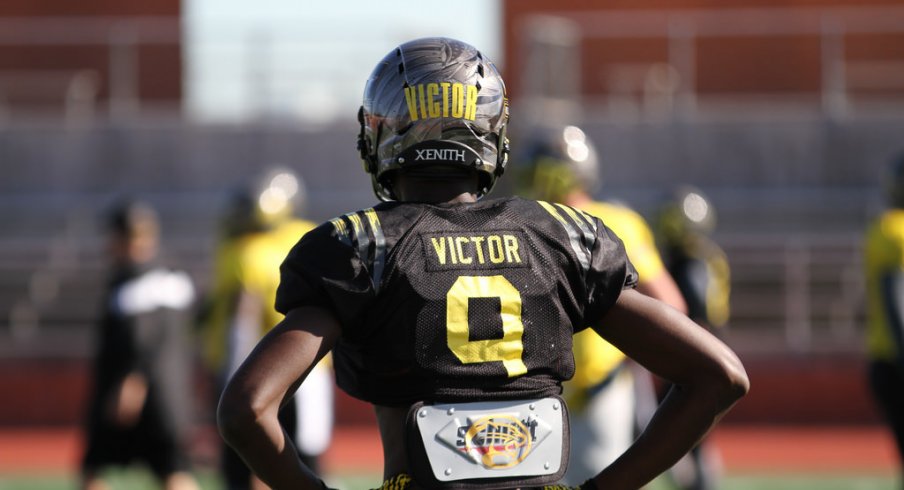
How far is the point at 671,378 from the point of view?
2.81 metres

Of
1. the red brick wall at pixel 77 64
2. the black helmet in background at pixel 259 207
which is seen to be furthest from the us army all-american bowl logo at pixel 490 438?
the red brick wall at pixel 77 64

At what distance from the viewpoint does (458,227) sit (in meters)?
2.68

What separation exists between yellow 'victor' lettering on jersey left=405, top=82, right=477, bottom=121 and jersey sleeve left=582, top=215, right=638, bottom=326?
35 cm

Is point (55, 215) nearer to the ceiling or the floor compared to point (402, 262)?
nearer to the ceiling

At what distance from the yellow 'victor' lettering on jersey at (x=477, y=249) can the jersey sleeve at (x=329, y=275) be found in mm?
154

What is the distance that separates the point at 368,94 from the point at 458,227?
1.25 feet

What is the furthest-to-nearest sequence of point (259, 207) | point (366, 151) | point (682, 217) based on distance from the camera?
point (682, 217)
point (259, 207)
point (366, 151)

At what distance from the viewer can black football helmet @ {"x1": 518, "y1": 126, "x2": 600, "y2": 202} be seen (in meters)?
5.56

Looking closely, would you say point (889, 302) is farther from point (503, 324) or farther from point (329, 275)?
point (329, 275)

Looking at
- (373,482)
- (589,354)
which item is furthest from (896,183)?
(373,482)

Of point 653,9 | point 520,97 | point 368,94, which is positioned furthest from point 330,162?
point 368,94

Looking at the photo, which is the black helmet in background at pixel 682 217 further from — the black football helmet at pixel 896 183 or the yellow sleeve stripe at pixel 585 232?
the yellow sleeve stripe at pixel 585 232

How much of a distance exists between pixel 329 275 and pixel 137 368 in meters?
5.77

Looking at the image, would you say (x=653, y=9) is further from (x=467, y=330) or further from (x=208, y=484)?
(x=467, y=330)
